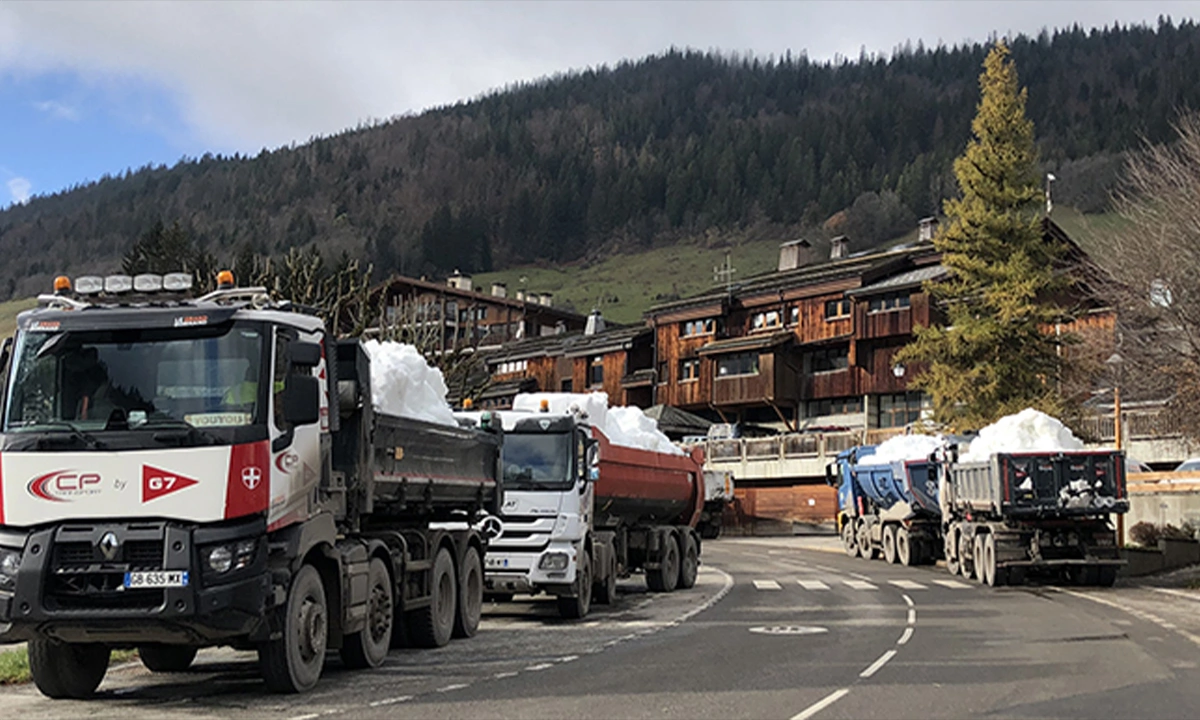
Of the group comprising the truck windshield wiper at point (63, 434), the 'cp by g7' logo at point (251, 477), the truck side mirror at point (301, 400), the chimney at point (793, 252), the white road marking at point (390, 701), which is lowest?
the white road marking at point (390, 701)

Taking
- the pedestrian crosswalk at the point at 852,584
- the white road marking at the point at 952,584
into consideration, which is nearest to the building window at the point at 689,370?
the pedestrian crosswalk at the point at 852,584

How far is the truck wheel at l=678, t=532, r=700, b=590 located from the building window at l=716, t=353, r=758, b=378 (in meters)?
43.0

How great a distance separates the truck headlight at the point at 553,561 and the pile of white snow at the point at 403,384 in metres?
4.12

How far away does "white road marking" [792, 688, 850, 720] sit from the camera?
33.8ft

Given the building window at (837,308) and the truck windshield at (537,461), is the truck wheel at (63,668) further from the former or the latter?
the building window at (837,308)

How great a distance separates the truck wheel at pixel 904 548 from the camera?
116ft

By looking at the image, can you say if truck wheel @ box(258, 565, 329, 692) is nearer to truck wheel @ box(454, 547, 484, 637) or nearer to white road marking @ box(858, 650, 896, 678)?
truck wheel @ box(454, 547, 484, 637)

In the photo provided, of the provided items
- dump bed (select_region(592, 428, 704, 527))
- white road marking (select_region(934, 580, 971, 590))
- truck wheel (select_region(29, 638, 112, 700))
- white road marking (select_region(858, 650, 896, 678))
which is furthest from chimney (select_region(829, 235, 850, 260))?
truck wheel (select_region(29, 638, 112, 700))

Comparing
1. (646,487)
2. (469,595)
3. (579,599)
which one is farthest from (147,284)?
(646,487)

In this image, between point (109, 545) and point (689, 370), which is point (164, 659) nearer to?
point (109, 545)

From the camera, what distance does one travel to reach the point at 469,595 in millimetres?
16891

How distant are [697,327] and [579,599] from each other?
56.4 metres

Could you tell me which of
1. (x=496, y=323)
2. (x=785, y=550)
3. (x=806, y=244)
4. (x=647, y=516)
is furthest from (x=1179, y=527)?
(x=496, y=323)

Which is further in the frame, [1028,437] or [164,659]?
[1028,437]
